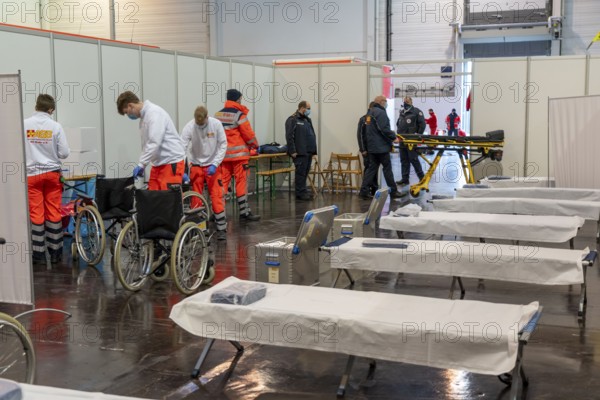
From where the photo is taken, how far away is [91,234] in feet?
24.3

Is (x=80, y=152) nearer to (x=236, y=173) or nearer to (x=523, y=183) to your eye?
(x=236, y=173)

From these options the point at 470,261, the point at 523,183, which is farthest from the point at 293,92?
the point at 470,261

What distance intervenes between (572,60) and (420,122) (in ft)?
10.1

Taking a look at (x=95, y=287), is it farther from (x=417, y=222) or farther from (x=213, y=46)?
(x=213, y=46)

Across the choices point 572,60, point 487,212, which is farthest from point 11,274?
point 572,60

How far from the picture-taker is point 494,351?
3.72m

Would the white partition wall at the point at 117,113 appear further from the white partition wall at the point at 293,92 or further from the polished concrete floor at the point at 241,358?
the white partition wall at the point at 293,92

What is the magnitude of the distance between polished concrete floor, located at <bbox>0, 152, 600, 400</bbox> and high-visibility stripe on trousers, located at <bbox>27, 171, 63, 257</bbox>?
824mm

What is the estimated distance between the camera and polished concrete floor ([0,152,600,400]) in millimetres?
4105

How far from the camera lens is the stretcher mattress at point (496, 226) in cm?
666

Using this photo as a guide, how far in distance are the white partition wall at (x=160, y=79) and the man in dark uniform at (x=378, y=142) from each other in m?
3.07

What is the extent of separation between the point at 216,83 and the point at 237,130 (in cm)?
238

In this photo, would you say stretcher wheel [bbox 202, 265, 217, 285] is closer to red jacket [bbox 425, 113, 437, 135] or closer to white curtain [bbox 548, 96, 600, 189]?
white curtain [bbox 548, 96, 600, 189]

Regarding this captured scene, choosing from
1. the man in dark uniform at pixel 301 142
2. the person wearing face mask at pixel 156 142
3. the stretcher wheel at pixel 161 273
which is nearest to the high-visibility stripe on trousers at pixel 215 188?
the person wearing face mask at pixel 156 142
